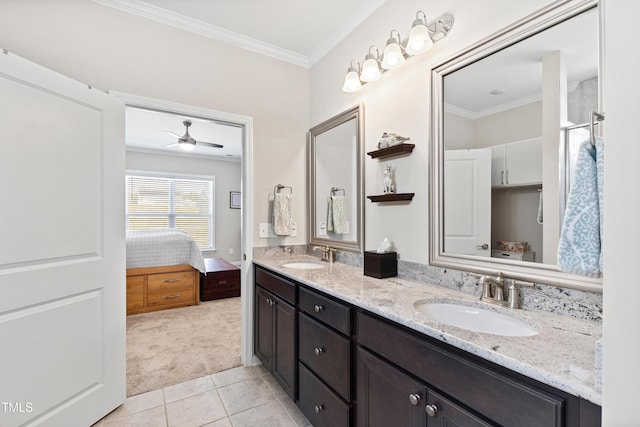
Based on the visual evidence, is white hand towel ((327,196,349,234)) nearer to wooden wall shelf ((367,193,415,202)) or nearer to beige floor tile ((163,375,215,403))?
wooden wall shelf ((367,193,415,202))

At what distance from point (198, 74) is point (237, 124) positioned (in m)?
0.46

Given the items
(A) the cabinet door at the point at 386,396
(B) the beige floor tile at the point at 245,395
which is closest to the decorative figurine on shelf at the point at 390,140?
(A) the cabinet door at the point at 386,396

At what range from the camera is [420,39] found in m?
1.49

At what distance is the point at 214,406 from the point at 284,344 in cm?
61

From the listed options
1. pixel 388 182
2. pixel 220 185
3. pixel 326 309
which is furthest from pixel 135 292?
pixel 388 182

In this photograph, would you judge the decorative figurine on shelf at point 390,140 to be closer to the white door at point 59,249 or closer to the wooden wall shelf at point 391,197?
the wooden wall shelf at point 391,197

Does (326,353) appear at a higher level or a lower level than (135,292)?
higher

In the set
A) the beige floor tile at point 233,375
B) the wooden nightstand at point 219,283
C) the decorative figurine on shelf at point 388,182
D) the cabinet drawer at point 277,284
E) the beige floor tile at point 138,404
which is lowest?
the beige floor tile at point 233,375

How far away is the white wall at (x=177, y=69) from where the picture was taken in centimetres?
175

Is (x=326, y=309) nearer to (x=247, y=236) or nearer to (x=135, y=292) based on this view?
(x=247, y=236)

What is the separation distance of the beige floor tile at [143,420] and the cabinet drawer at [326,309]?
1.11 meters

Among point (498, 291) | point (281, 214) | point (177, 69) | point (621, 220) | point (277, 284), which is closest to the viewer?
point (621, 220)

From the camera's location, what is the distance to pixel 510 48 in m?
1.27

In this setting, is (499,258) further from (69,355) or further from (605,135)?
(69,355)
